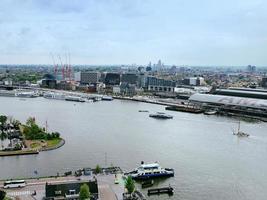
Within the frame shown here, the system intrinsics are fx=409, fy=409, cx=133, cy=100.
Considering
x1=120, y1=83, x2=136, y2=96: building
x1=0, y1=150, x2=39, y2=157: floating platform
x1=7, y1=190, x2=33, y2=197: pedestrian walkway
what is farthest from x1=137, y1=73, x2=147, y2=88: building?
x1=7, y1=190, x2=33, y2=197: pedestrian walkway

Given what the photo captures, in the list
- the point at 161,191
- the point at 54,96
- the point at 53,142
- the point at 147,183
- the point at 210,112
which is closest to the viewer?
the point at 161,191

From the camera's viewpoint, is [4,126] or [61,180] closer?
[61,180]

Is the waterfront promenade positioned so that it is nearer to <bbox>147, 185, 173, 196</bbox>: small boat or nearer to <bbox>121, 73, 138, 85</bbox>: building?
<bbox>147, 185, 173, 196</bbox>: small boat

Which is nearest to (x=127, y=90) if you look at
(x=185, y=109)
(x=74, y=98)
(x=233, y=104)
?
(x=74, y=98)

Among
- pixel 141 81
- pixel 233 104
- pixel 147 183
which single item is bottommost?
pixel 147 183

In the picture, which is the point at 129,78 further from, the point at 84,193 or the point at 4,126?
the point at 84,193

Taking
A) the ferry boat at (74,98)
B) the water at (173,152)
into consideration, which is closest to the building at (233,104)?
the water at (173,152)

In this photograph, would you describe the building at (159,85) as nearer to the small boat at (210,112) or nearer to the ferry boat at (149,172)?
the small boat at (210,112)
